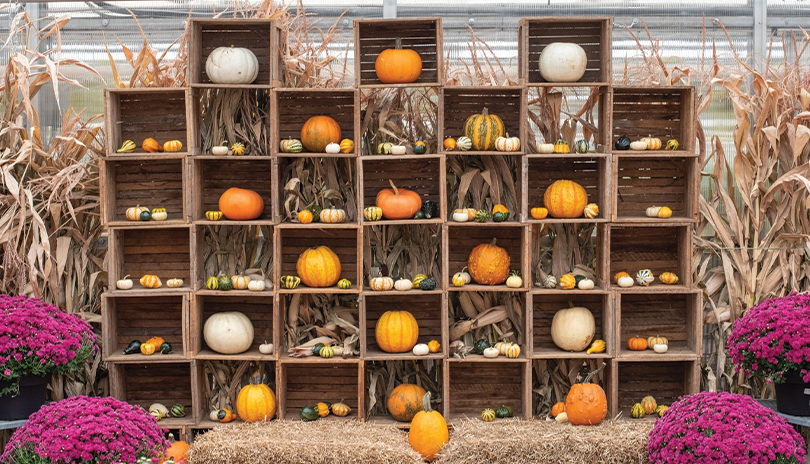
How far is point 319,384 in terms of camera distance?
456 centimetres

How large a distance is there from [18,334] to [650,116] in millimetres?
3625

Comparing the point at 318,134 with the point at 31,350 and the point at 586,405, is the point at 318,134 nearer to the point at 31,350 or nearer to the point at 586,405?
the point at 31,350

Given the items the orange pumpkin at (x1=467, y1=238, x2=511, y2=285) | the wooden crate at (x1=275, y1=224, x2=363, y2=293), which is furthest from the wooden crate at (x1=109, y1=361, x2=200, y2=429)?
the orange pumpkin at (x1=467, y1=238, x2=511, y2=285)

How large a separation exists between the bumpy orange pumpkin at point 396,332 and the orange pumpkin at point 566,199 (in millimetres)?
1031

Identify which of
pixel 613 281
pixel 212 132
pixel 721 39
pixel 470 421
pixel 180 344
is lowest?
pixel 470 421

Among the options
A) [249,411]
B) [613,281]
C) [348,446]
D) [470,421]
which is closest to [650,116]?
[613,281]

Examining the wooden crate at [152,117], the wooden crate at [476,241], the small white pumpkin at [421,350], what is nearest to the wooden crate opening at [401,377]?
the small white pumpkin at [421,350]

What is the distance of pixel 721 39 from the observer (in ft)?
16.6

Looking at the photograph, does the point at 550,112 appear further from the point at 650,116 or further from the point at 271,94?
the point at 271,94

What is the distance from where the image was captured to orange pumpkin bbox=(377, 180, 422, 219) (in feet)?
13.8

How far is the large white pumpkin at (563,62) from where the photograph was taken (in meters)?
4.14

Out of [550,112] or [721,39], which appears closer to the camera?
[550,112]

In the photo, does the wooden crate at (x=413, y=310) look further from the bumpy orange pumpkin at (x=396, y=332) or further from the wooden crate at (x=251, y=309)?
the wooden crate at (x=251, y=309)

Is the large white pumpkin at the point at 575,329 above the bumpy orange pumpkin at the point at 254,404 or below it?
above
